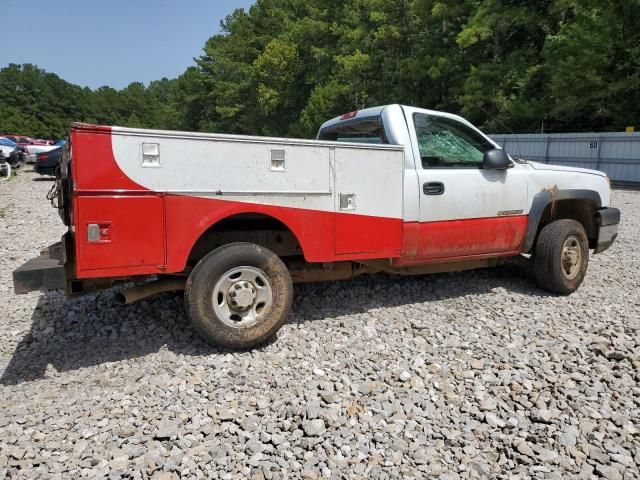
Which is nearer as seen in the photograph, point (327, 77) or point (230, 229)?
point (230, 229)

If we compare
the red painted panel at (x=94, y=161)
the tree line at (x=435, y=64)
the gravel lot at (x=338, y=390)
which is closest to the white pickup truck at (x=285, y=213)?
the red painted panel at (x=94, y=161)

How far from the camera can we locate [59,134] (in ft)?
340

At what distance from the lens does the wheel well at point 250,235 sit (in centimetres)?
434

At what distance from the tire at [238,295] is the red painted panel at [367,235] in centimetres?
64

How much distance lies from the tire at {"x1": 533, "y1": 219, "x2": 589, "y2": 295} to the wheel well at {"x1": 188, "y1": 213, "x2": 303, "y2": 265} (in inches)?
109

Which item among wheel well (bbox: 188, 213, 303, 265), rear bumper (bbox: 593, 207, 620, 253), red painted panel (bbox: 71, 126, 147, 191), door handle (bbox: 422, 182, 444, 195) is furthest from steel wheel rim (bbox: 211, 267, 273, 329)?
rear bumper (bbox: 593, 207, 620, 253)

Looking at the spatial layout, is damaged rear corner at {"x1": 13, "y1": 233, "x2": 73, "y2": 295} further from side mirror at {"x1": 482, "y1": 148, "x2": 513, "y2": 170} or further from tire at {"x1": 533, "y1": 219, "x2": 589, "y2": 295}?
tire at {"x1": 533, "y1": 219, "x2": 589, "y2": 295}

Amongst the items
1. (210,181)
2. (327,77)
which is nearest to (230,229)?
(210,181)

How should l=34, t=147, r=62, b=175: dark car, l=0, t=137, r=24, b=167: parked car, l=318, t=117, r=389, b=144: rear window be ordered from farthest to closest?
l=0, t=137, r=24, b=167: parked car, l=34, t=147, r=62, b=175: dark car, l=318, t=117, r=389, b=144: rear window

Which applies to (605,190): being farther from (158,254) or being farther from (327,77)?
(327,77)

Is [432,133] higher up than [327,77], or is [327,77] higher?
[327,77]

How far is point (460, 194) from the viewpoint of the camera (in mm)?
4961

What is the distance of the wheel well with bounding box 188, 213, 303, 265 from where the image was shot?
4344mm

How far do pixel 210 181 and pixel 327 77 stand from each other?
43.7 meters
